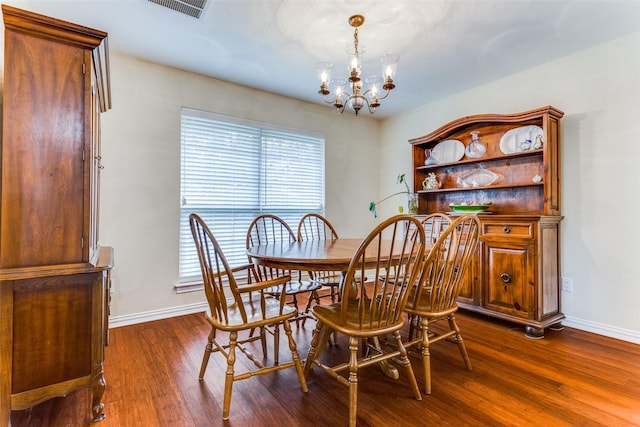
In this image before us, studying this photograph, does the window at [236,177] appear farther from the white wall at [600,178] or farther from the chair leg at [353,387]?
the white wall at [600,178]

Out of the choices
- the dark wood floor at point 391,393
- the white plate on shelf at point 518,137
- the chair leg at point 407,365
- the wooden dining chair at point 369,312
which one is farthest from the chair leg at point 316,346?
the white plate on shelf at point 518,137

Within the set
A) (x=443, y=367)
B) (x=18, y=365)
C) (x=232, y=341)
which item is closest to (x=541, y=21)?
(x=443, y=367)

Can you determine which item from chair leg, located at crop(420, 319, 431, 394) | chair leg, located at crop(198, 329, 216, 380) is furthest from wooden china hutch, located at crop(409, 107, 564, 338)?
chair leg, located at crop(198, 329, 216, 380)

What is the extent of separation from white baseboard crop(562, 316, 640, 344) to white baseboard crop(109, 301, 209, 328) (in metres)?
3.44

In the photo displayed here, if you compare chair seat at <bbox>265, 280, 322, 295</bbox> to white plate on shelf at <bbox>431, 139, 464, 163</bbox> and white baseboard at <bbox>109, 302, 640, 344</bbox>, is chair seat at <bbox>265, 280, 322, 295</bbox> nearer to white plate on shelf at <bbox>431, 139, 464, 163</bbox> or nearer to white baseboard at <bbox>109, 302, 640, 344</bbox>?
white baseboard at <bbox>109, 302, 640, 344</bbox>

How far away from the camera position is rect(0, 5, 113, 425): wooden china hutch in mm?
1337

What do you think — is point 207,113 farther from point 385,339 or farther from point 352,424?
point 352,424

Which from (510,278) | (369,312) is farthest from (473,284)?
(369,312)

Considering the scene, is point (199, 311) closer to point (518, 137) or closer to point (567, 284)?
point (567, 284)

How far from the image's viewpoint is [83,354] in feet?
4.93

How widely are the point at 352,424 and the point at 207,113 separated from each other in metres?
2.99

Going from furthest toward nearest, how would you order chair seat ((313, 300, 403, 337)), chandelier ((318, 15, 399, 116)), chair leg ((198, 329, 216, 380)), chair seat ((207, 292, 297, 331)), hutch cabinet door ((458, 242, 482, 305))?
hutch cabinet door ((458, 242, 482, 305)) < chandelier ((318, 15, 399, 116)) < chair leg ((198, 329, 216, 380)) < chair seat ((207, 292, 297, 331)) < chair seat ((313, 300, 403, 337))

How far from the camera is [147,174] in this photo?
2926 millimetres

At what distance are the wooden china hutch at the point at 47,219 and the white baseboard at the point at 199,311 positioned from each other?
1413 millimetres
